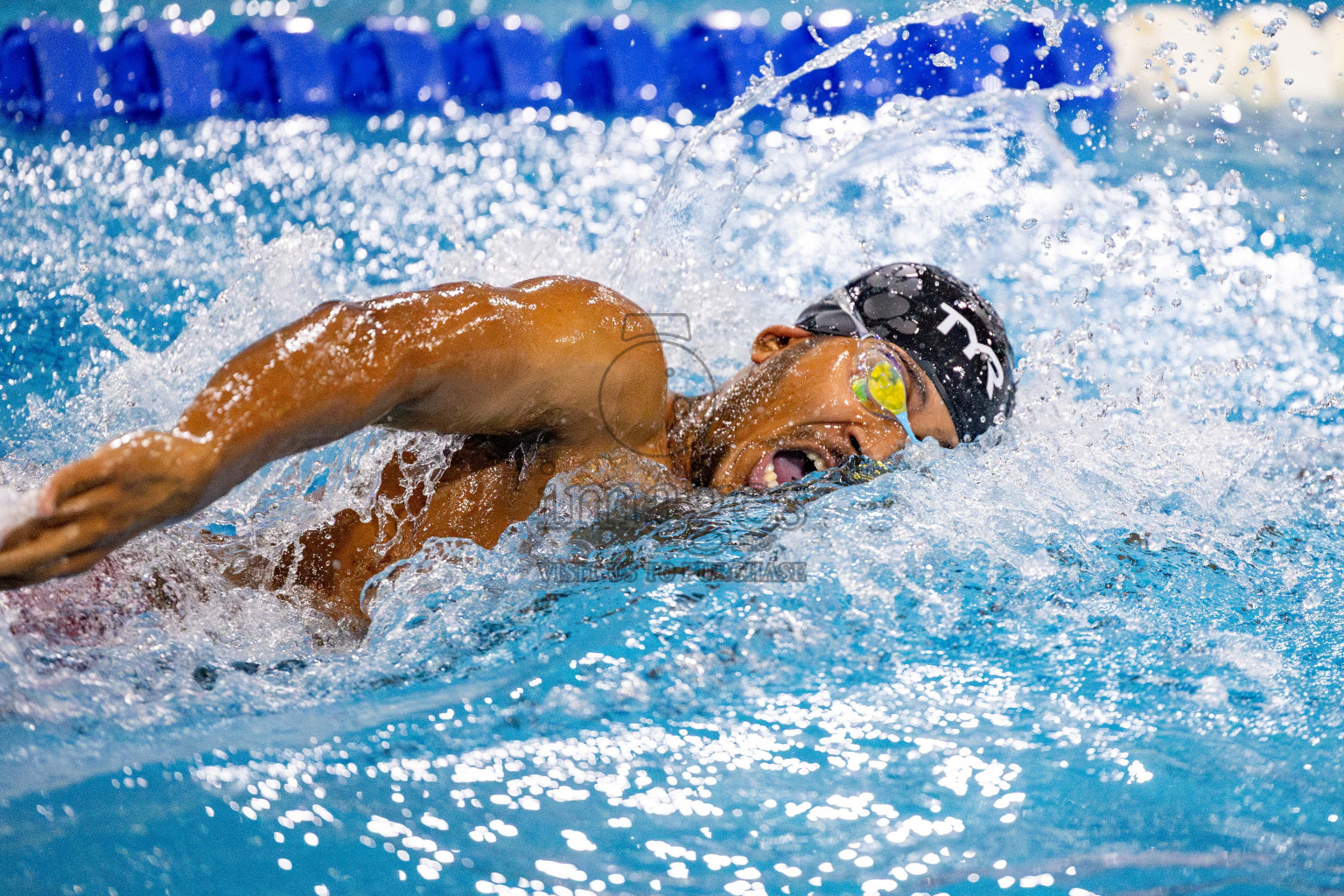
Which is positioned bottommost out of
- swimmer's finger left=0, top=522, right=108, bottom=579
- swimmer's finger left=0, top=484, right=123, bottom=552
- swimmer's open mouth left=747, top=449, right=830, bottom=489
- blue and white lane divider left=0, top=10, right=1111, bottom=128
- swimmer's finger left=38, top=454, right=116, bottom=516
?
swimmer's open mouth left=747, top=449, right=830, bottom=489

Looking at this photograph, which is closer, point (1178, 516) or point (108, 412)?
point (1178, 516)

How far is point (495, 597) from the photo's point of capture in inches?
65.9

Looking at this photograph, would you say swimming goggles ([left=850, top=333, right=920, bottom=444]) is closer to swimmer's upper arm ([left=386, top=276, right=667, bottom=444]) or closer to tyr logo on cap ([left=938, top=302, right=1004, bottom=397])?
tyr logo on cap ([left=938, top=302, right=1004, bottom=397])

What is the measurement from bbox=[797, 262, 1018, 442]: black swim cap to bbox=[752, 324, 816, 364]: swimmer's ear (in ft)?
0.11

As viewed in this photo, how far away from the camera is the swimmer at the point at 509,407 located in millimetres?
994

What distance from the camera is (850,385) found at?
179 cm

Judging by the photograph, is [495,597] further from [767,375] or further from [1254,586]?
[1254,586]

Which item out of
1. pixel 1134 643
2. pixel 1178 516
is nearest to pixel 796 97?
pixel 1178 516

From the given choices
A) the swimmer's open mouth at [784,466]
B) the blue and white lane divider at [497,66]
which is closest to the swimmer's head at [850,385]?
the swimmer's open mouth at [784,466]

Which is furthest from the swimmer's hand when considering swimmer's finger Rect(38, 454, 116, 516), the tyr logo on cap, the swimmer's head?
the tyr logo on cap

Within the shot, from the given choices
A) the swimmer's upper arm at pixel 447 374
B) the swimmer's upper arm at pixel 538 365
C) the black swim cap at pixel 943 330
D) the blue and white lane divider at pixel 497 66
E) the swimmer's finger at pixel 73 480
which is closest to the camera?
the swimmer's finger at pixel 73 480

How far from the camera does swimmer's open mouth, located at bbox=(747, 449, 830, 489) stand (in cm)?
177

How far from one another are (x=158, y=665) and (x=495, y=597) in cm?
47

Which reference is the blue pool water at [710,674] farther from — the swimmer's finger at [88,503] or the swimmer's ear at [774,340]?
the swimmer's finger at [88,503]
